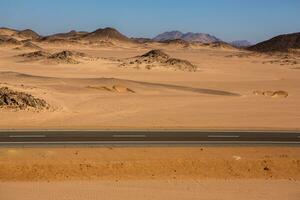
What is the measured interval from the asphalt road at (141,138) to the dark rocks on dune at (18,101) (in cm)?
822

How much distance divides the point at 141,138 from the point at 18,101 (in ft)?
41.6

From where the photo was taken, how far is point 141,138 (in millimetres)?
28797

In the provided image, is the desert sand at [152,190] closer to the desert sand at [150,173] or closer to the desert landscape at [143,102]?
the desert sand at [150,173]

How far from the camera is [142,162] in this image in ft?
74.8

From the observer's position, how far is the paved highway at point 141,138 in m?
27.2

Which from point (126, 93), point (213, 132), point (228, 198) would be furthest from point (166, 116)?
point (228, 198)

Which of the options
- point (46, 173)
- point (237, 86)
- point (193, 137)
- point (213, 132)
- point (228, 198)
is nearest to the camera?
point (228, 198)

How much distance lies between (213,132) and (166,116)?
792cm

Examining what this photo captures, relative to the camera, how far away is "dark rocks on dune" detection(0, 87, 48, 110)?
37.8m

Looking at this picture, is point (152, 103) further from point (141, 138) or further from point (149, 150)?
point (149, 150)

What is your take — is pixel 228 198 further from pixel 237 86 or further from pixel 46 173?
pixel 237 86

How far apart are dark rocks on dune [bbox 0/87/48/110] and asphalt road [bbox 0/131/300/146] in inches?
324

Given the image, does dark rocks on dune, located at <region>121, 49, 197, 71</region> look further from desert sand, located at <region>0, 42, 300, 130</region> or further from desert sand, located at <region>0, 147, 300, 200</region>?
desert sand, located at <region>0, 147, 300, 200</region>

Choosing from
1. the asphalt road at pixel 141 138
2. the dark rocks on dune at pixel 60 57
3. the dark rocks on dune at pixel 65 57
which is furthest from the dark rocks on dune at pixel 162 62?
the asphalt road at pixel 141 138
